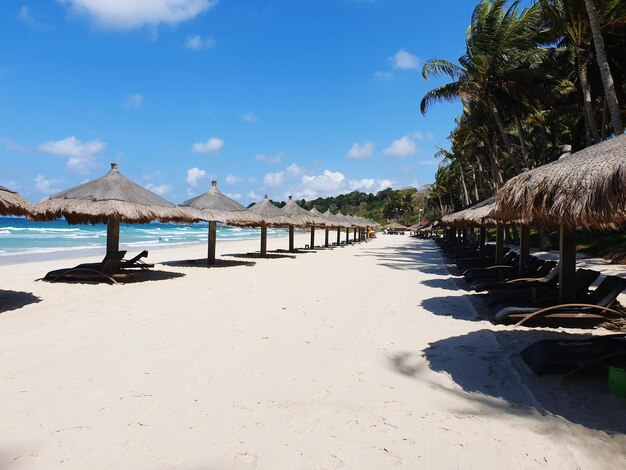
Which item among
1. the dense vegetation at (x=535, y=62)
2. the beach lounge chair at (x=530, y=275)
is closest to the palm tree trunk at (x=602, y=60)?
the dense vegetation at (x=535, y=62)

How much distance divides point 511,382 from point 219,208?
427 inches

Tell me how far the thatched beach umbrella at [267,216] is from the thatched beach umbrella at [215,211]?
2.06 metres

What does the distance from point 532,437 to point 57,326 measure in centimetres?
535

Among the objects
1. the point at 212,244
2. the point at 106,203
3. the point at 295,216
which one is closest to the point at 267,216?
the point at 295,216

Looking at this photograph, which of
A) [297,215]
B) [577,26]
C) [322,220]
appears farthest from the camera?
[322,220]

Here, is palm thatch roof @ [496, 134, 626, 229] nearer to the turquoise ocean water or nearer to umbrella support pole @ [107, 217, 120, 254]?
umbrella support pole @ [107, 217, 120, 254]

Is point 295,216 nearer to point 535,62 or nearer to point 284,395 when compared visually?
point 535,62

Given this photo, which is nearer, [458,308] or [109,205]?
[458,308]

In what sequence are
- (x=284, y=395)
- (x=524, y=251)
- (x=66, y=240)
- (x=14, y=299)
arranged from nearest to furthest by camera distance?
(x=284, y=395), (x=14, y=299), (x=524, y=251), (x=66, y=240)

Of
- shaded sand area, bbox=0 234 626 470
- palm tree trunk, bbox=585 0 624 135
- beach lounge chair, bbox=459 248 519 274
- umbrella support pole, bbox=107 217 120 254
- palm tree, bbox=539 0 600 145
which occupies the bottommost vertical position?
shaded sand area, bbox=0 234 626 470

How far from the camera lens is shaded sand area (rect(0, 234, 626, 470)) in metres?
2.51

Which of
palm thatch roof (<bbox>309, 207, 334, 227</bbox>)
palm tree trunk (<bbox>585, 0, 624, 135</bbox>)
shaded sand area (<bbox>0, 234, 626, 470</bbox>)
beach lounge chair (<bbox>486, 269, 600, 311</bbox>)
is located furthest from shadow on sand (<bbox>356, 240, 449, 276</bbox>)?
shaded sand area (<bbox>0, 234, 626, 470</bbox>)

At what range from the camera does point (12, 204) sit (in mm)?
6750

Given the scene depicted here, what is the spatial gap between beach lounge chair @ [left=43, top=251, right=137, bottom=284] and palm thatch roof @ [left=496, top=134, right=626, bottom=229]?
8.02m
